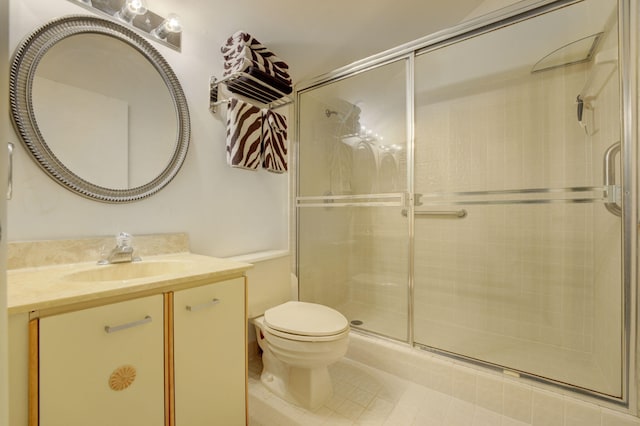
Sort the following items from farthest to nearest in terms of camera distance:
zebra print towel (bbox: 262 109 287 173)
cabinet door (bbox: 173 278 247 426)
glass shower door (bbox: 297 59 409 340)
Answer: glass shower door (bbox: 297 59 409 340) → zebra print towel (bbox: 262 109 287 173) → cabinet door (bbox: 173 278 247 426)

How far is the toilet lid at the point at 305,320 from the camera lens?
1.25 meters

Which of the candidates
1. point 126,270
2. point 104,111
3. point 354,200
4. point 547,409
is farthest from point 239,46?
point 547,409

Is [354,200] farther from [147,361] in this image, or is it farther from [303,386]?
Answer: [147,361]

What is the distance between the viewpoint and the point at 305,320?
1361 millimetres

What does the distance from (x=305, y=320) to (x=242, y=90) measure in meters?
1.41

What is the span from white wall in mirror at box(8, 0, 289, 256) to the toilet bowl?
601 mm

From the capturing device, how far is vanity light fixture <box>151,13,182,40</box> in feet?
4.37

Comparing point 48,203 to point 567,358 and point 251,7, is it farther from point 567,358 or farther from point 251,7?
point 567,358

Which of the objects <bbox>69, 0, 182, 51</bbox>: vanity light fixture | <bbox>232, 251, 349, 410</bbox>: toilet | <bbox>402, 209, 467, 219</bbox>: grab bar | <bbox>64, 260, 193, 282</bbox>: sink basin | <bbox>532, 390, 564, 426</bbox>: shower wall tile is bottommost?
<bbox>532, 390, 564, 426</bbox>: shower wall tile

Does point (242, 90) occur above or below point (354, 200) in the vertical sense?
above

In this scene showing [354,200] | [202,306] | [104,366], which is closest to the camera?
[104,366]

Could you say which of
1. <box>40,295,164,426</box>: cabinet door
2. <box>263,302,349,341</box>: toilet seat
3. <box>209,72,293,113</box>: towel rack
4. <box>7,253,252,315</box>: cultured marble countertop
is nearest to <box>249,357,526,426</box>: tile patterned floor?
<box>263,302,349,341</box>: toilet seat

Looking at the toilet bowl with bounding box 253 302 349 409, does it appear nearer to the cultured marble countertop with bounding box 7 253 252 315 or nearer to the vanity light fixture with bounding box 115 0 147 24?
the cultured marble countertop with bounding box 7 253 252 315

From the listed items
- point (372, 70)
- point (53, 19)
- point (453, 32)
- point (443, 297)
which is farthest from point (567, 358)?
point (53, 19)
